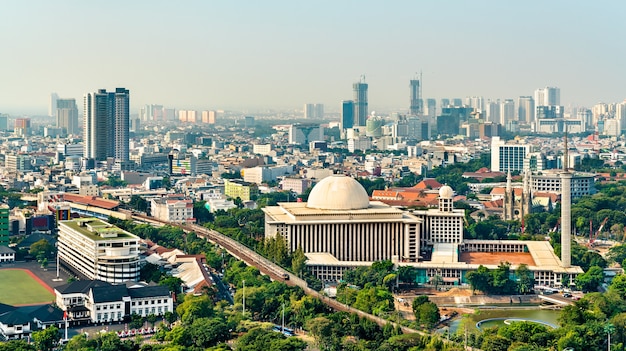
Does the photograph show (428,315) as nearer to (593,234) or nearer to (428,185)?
(593,234)

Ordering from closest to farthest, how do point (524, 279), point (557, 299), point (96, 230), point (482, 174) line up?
1. point (557, 299)
2. point (524, 279)
3. point (96, 230)
4. point (482, 174)

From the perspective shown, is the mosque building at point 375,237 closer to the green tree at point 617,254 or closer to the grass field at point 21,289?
the green tree at point 617,254

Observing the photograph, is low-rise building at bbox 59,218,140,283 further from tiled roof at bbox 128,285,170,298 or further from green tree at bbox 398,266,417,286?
green tree at bbox 398,266,417,286

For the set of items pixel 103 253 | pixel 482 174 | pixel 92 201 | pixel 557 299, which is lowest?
pixel 557 299

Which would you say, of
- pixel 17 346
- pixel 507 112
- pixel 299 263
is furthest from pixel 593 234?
pixel 507 112

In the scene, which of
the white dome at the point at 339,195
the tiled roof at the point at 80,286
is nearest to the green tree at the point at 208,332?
the tiled roof at the point at 80,286

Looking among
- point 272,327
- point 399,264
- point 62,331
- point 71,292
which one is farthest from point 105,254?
point 399,264

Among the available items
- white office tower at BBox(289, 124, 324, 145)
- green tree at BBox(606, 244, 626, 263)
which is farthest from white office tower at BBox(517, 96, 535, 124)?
green tree at BBox(606, 244, 626, 263)
